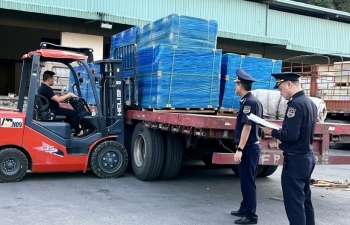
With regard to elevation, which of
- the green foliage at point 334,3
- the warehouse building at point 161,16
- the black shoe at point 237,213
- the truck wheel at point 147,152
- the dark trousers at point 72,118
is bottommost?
the black shoe at point 237,213

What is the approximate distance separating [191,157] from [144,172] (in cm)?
104

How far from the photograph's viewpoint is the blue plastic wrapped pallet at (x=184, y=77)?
24.1 feet

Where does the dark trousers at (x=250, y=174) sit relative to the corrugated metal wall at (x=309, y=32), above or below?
below

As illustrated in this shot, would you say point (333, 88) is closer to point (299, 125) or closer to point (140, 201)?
point (140, 201)

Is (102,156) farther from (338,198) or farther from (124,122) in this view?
(338,198)

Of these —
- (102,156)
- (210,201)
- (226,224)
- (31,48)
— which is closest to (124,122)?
(102,156)

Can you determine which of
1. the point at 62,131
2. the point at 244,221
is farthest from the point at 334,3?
the point at 244,221

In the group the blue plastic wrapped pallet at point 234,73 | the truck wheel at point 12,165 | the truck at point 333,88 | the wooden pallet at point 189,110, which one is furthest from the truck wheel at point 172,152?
the truck at point 333,88

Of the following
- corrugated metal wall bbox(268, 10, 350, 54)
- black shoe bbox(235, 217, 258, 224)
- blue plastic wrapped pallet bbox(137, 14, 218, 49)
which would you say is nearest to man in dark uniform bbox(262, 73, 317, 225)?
black shoe bbox(235, 217, 258, 224)

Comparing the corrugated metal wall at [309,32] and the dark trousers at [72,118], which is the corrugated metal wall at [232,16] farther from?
the dark trousers at [72,118]

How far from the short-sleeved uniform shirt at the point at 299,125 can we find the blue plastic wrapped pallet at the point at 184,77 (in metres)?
3.00

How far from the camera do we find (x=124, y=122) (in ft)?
29.5

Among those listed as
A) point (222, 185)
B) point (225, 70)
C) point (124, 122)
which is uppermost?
point (225, 70)

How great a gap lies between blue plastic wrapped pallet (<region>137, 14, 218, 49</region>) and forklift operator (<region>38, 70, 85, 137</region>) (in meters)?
2.14
